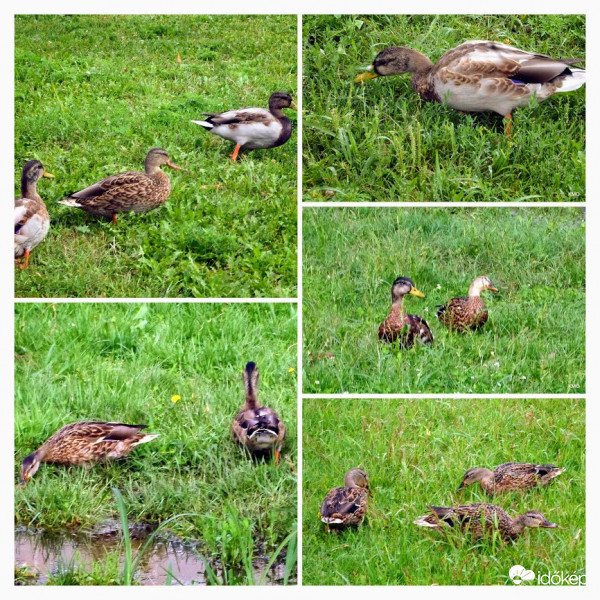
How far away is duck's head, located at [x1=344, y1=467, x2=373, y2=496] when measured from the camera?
4618mm

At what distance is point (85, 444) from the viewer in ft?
15.4

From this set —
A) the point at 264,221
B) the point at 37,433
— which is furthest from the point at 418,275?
the point at 37,433

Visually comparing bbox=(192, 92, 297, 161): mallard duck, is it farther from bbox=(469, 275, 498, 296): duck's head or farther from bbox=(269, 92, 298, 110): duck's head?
bbox=(469, 275, 498, 296): duck's head

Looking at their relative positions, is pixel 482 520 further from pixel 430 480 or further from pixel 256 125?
pixel 256 125

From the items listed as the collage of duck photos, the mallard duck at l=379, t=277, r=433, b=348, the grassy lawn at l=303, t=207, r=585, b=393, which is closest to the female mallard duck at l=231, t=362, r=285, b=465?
the collage of duck photos

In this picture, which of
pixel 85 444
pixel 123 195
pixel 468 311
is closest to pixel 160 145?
pixel 123 195

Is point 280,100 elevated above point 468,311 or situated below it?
above

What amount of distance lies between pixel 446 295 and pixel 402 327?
548 millimetres

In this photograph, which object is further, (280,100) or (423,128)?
(280,100)

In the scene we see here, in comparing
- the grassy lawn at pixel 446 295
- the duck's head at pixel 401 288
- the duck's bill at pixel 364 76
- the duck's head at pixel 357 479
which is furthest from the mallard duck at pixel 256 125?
the duck's head at pixel 357 479

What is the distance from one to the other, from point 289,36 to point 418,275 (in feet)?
6.27

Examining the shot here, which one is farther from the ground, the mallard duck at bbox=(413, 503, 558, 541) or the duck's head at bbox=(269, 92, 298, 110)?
the duck's head at bbox=(269, 92, 298, 110)

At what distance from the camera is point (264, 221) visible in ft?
16.7

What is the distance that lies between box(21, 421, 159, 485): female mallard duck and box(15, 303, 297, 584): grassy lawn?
7cm
